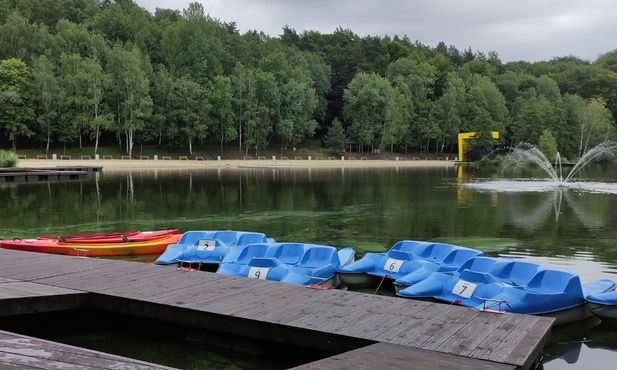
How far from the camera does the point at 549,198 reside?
101ft

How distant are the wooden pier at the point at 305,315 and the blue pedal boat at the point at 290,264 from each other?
45.8 inches

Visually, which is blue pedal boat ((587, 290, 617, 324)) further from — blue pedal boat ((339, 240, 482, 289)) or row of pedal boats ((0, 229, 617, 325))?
blue pedal boat ((339, 240, 482, 289))

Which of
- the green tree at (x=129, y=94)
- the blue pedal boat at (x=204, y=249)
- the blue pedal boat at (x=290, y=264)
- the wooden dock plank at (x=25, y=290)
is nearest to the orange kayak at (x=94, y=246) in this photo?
the blue pedal boat at (x=204, y=249)

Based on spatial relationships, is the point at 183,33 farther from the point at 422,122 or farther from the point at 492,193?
the point at 492,193

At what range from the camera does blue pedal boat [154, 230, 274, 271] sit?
12.0 m

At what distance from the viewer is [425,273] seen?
10.5 meters

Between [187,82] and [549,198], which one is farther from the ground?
[187,82]

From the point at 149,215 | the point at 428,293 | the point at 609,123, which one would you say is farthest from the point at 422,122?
the point at 428,293

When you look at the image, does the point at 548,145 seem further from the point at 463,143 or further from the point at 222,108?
the point at 222,108

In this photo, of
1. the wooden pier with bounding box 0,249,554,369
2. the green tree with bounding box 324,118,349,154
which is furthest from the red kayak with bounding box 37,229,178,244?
the green tree with bounding box 324,118,349,154

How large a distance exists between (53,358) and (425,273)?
7038 mm

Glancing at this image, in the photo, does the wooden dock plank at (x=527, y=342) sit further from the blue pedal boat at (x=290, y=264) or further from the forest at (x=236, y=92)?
the forest at (x=236, y=92)

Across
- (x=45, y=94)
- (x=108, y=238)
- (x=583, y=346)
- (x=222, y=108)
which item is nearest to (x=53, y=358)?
(x=583, y=346)

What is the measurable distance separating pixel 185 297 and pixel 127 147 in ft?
227
